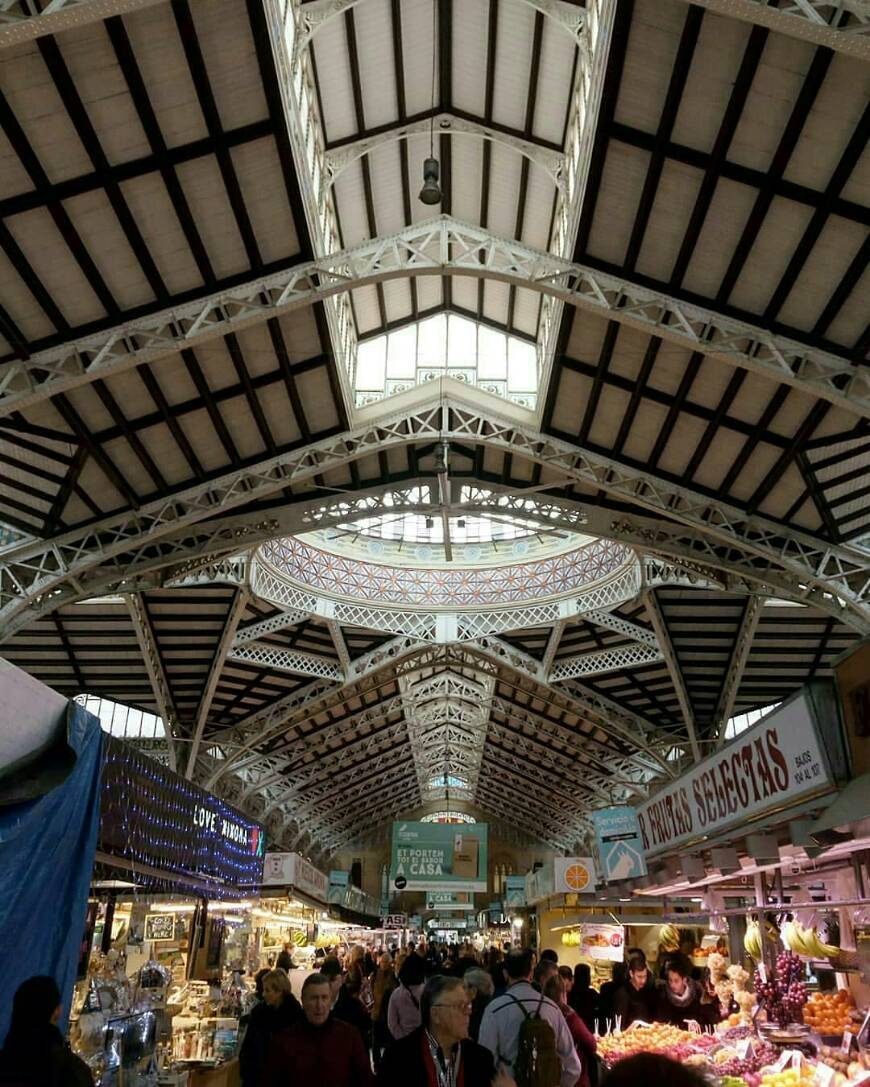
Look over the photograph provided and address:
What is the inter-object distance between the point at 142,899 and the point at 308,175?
30.7ft

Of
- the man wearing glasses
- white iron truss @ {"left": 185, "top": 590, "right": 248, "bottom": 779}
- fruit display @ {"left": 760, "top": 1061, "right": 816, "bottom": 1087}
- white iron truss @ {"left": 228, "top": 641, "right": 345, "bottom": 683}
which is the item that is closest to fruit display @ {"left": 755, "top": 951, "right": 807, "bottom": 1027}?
fruit display @ {"left": 760, "top": 1061, "right": 816, "bottom": 1087}

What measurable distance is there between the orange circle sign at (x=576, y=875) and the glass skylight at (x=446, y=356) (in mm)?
12002

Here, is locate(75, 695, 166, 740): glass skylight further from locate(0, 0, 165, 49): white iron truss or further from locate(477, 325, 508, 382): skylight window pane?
locate(0, 0, 165, 49): white iron truss

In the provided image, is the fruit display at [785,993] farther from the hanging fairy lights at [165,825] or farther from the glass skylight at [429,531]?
the glass skylight at [429,531]

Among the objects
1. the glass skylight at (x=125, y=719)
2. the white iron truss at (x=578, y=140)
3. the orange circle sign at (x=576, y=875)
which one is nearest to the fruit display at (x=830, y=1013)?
the white iron truss at (x=578, y=140)

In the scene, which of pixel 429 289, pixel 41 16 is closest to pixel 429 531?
pixel 429 289

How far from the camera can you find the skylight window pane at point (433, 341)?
19.4m

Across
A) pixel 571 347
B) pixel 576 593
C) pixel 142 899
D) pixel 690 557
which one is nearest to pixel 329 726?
pixel 576 593

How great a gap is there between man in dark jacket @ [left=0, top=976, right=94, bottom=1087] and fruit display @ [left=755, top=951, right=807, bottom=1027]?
→ 5.58 meters

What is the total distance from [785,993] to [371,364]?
588 inches

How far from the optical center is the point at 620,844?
43.7 feet

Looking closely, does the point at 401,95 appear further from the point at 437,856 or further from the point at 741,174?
the point at 437,856

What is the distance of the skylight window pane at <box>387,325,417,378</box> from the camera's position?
19078 mm

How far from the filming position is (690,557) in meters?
16.5
